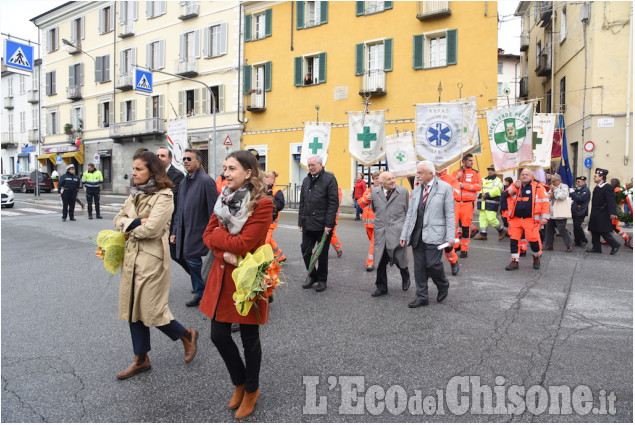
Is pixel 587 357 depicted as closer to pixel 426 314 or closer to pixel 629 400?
pixel 629 400

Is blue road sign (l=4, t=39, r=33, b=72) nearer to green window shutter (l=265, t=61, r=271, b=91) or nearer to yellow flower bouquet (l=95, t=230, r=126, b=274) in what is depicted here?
yellow flower bouquet (l=95, t=230, r=126, b=274)

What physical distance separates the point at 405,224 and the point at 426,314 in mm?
1170

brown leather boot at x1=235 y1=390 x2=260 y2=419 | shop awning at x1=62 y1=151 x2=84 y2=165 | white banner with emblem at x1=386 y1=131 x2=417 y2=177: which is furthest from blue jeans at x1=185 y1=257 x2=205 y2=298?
shop awning at x1=62 y1=151 x2=84 y2=165

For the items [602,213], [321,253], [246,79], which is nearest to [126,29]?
[246,79]

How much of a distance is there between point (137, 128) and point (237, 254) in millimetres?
33708

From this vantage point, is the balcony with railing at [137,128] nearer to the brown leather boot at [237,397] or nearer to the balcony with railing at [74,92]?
the balcony with railing at [74,92]

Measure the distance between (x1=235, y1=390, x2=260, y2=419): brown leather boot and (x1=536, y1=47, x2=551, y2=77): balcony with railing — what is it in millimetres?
26460

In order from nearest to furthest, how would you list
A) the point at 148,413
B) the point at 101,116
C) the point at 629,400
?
the point at 148,413 < the point at 629,400 < the point at 101,116

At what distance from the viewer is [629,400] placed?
3.53 m

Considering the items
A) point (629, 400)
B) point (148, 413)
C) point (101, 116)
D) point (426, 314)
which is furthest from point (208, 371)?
point (101, 116)

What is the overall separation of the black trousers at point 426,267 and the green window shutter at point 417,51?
18452 mm

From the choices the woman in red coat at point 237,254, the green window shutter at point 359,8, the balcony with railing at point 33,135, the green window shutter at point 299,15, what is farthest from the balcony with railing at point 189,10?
the woman in red coat at point 237,254

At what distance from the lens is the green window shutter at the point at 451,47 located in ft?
71.8

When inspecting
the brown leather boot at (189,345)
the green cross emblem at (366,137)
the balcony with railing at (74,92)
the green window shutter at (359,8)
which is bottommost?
the brown leather boot at (189,345)
